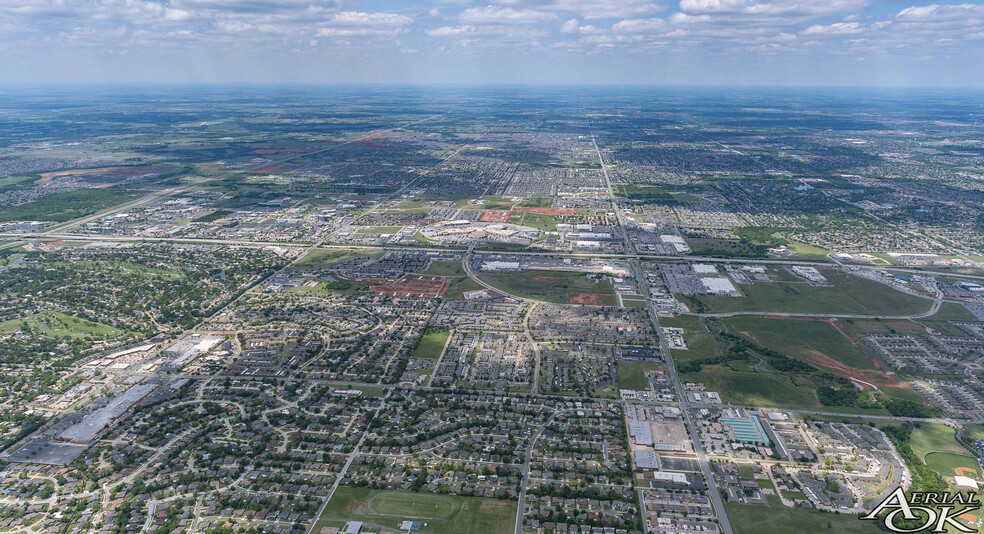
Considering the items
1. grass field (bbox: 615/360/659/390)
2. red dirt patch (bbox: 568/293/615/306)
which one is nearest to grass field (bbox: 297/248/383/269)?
red dirt patch (bbox: 568/293/615/306)

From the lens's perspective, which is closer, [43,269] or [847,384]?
[847,384]

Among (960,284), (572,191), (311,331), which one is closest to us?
(311,331)

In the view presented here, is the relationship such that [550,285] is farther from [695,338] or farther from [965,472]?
[965,472]

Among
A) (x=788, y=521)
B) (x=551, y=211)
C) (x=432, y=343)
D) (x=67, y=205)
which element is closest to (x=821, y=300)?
(x=788, y=521)

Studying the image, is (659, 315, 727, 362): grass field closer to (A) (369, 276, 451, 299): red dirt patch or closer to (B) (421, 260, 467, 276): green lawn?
(A) (369, 276, 451, 299): red dirt patch

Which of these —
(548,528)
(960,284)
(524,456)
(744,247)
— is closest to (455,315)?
(524,456)

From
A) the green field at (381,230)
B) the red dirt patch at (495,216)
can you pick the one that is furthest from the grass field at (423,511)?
the red dirt patch at (495,216)

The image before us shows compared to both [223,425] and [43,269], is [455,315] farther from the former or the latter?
[43,269]

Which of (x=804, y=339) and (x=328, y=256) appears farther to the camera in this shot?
(x=328, y=256)
